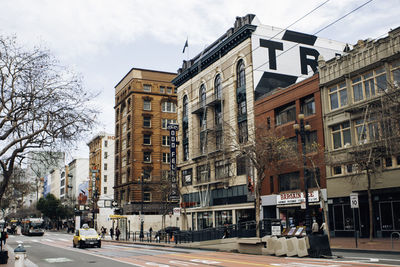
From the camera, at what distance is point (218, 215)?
1953 inches

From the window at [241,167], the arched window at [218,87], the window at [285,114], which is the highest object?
the arched window at [218,87]

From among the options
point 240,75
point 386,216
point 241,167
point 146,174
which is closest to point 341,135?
point 386,216

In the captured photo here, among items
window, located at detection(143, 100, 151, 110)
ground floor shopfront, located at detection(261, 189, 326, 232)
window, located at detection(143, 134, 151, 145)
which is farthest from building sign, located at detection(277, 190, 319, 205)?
window, located at detection(143, 100, 151, 110)

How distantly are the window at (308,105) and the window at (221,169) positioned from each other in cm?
1136

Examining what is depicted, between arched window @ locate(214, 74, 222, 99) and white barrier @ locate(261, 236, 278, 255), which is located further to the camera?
arched window @ locate(214, 74, 222, 99)

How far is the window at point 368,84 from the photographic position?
31234mm

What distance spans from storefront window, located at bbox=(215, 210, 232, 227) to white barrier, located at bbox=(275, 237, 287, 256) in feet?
83.0

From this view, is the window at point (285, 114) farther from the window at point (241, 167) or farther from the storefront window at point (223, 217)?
the storefront window at point (223, 217)

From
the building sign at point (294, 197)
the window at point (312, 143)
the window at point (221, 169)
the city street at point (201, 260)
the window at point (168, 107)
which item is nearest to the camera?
the city street at point (201, 260)

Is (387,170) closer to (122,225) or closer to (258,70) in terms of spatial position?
(258,70)

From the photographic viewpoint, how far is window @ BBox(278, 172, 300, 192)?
38.8 meters


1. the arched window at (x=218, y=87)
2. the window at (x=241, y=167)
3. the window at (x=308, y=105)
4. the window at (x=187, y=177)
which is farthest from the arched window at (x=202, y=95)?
the window at (x=308, y=105)

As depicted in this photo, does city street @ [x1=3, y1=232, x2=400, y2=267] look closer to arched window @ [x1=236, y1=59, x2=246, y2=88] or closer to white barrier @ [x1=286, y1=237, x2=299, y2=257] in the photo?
white barrier @ [x1=286, y1=237, x2=299, y2=257]

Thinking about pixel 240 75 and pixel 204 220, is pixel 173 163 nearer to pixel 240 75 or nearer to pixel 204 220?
pixel 204 220
